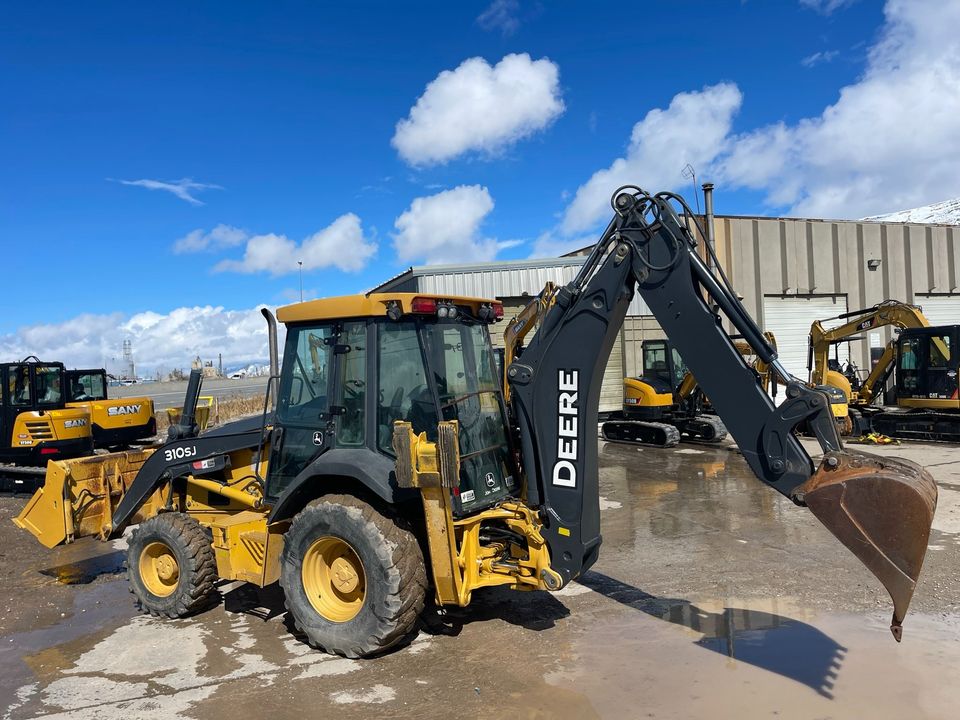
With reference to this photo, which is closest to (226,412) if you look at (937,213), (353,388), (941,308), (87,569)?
(87,569)

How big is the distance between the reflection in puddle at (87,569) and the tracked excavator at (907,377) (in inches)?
570

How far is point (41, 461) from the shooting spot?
43.0ft

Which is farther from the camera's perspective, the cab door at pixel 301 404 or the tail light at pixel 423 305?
the cab door at pixel 301 404

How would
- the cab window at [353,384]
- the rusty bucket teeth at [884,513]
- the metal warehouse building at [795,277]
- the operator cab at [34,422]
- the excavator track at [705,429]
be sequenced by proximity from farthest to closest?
the metal warehouse building at [795,277]
the excavator track at [705,429]
the operator cab at [34,422]
the cab window at [353,384]
the rusty bucket teeth at [884,513]

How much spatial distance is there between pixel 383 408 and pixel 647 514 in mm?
5451

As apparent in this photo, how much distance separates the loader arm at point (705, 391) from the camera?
3.72 meters

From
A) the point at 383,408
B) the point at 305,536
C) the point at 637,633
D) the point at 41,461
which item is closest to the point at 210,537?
the point at 305,536

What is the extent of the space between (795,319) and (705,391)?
70.2ft

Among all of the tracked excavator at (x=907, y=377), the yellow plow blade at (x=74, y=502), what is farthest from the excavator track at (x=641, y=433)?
the yellow plow blade at (x=74, y=502)

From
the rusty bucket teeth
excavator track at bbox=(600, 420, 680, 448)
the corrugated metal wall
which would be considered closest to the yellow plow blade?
the rusty bucket teeth

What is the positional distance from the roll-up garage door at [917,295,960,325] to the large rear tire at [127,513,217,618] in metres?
26.8

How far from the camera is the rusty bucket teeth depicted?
364 centimetres

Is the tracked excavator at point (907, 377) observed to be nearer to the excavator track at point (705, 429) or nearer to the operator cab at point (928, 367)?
the operator cab at point (928, 367)

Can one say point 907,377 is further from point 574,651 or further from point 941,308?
point 574,651
